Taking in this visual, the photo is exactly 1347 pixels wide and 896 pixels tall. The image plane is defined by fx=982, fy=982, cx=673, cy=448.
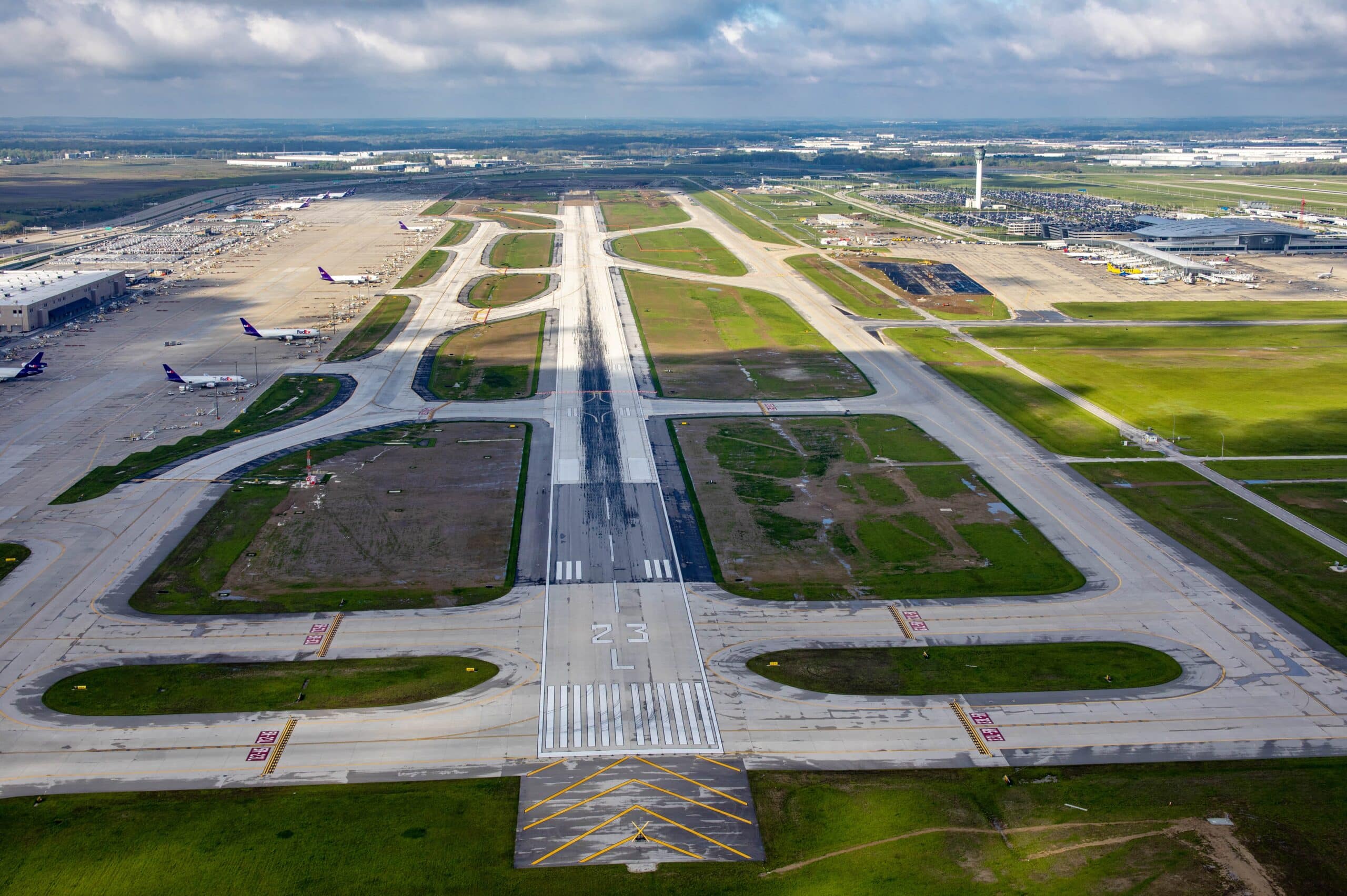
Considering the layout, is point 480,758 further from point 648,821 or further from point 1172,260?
point 1172,260

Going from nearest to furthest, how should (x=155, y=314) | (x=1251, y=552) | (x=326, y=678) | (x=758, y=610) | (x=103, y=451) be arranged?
(x=326, y=678)
(x=758, y=610)
(x=1251, y=552)
(x=103, y=451)
(x=155, y=314)

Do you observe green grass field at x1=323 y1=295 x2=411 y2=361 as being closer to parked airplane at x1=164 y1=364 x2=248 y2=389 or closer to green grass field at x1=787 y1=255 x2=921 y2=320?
parked airplane at x1=164 y1=364 x2=248 y2=389

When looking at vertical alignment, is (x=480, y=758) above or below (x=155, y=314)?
below

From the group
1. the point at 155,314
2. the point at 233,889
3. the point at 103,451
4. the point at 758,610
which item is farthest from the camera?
the point at 155,314

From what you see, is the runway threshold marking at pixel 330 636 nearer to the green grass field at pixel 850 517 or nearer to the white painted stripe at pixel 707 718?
the white painted stripe at pixel 707 718

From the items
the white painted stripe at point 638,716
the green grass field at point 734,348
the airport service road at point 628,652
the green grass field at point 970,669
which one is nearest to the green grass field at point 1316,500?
the airport service road at point 628,652

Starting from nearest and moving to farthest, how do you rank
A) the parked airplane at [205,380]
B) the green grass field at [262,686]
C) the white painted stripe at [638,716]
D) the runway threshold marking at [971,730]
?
the runway threshold marking at [971,730] → the white painted stripe at [638,716] → the green grass field at [262,686] → the parked airplane at [205,380]

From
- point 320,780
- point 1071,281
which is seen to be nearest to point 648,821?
point 320,780
